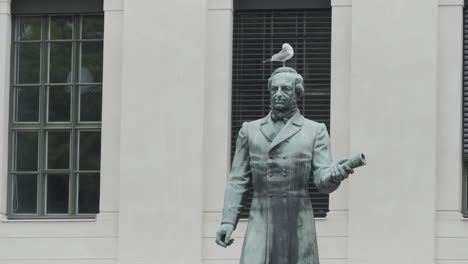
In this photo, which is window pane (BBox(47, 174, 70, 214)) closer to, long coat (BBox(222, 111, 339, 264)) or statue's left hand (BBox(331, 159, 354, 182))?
long coat (BBox(222, 111, 339, 264))

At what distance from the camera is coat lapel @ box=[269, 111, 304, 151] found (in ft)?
79.6

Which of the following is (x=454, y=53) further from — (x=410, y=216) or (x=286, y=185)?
(x=286, y=185)

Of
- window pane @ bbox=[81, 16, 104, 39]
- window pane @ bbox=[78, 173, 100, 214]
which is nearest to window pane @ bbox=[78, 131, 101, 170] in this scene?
window pane @ bbox=[78, 173, 100, 214]

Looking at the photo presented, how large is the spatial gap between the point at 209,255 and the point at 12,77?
496cm

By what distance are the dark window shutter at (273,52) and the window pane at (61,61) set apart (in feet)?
9.74

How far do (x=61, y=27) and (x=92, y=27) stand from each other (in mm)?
557

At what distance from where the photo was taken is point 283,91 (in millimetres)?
24391

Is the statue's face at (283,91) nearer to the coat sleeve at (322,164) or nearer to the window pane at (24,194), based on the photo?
the coat sleeve at (322,164)

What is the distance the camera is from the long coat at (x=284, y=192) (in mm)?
24156

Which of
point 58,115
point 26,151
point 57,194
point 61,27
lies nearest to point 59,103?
point 58,115

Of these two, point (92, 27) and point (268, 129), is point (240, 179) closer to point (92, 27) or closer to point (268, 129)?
point (268, 129)

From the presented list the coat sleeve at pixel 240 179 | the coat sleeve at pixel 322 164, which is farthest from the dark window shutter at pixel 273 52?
the coat sleeve at pixel 322 164

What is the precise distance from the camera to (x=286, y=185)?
79.4ft

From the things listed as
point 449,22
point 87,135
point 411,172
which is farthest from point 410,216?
point 87,135
